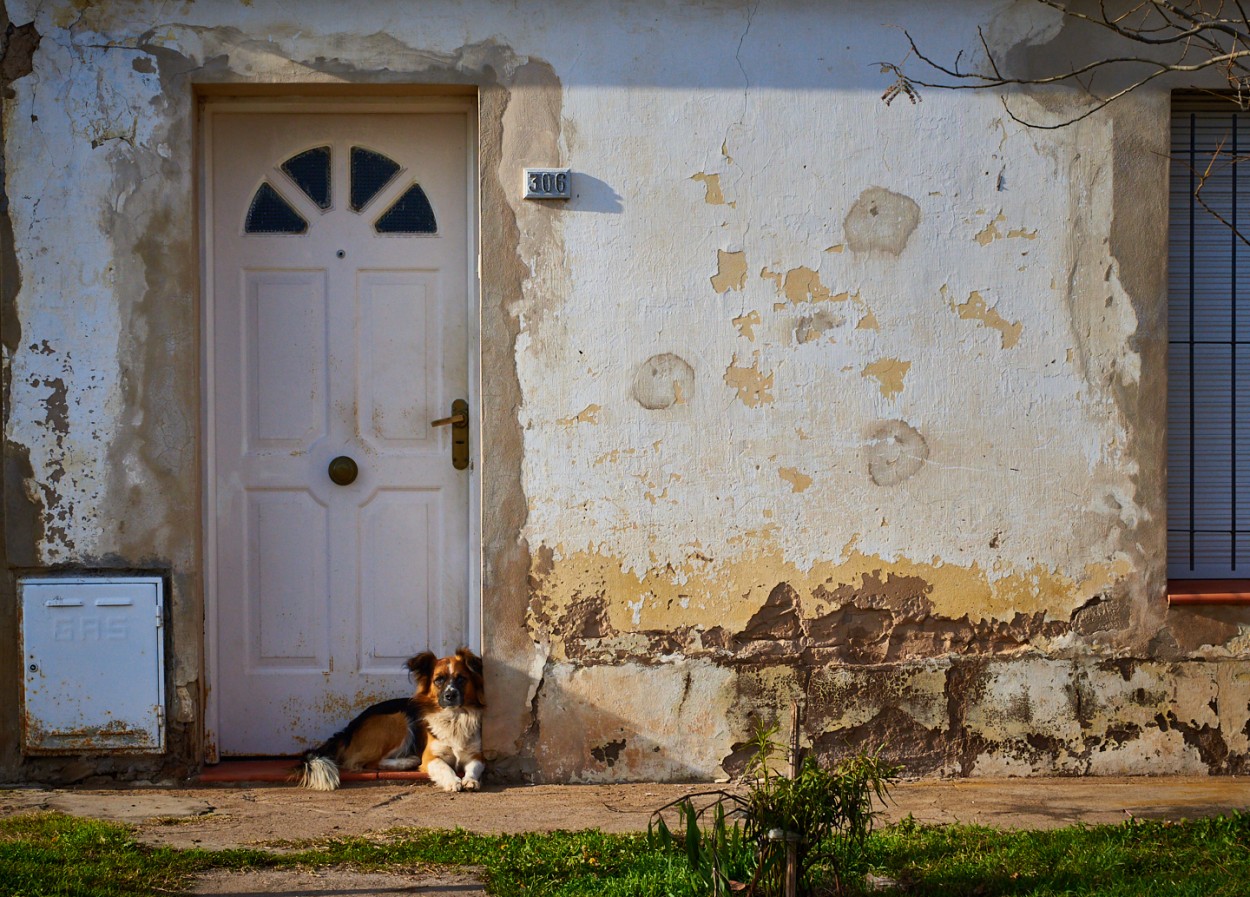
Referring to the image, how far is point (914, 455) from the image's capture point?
502cm

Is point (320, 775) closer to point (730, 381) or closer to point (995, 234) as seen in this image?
point (730, 381)

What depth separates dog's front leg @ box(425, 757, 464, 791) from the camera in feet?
15.9

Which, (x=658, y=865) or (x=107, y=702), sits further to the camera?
(x=107, y=702)

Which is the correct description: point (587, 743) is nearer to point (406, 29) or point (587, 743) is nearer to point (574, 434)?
point (574, 434)

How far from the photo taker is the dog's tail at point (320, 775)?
15.8ft

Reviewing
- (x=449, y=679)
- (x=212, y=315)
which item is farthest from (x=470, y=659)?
(x=212, y=315)

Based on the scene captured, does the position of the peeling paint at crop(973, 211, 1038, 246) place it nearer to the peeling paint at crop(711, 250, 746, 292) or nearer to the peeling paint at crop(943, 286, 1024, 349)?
the peeling paint at crop(943, 286, 1024, 349)

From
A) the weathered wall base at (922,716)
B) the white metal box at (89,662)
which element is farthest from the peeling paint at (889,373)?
the white metal box at (89,662)

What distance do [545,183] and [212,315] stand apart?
151 centimetres

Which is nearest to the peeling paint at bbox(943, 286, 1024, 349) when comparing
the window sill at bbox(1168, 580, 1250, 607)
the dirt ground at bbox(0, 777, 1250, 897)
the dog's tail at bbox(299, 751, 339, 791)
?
the window sill at bbox(1168, 580, 1250, 607)

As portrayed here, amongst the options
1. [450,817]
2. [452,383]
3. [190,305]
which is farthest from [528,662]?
[190,305]

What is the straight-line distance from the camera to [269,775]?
195 inches

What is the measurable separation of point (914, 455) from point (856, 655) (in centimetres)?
85

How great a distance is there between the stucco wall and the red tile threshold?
13 centimetres
